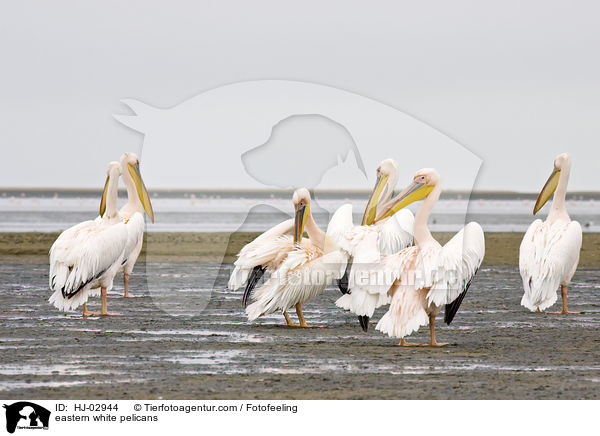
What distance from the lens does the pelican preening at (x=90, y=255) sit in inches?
452

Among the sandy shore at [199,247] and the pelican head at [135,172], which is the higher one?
the pelican head at [135,172]

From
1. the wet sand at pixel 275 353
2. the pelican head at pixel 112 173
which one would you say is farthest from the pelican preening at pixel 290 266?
the pelican head at pixel 112 173

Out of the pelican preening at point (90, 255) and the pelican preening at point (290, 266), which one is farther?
the pelican preening at point (90, 255)

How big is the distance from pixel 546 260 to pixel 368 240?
116 inches

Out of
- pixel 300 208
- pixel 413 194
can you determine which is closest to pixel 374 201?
pixel 300 208

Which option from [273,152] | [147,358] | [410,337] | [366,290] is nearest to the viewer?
[147,358]

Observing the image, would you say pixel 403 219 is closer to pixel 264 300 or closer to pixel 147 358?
pixel 264 300

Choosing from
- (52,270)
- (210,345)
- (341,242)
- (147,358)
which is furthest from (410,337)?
(52,270)

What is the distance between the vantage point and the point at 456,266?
918 cm

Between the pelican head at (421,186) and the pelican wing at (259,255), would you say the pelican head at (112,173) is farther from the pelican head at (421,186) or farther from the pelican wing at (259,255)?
the pelican head at (421,186)
